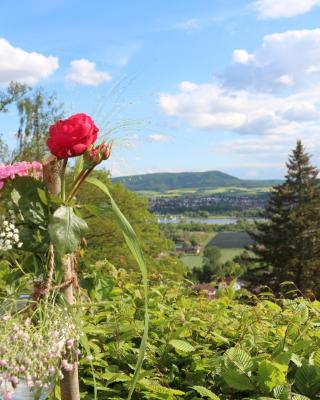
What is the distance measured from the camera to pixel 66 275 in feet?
5.95

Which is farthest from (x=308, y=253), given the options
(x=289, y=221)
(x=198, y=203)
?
(x=198, y=203)

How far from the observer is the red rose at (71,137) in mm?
1752

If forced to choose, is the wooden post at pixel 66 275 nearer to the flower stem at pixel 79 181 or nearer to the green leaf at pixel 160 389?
the flower stem at pixel 79 181

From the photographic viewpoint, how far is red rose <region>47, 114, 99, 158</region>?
1.75 meters

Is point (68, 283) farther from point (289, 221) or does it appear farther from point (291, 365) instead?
point (289, 221)

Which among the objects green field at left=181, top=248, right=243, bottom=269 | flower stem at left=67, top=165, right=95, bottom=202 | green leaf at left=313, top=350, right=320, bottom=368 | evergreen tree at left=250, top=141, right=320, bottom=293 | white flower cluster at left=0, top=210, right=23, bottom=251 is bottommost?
green field at left=181, top=248, right=243, bottom=269

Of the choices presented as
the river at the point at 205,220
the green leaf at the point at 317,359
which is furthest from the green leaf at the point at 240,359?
the river at the point at 205,220

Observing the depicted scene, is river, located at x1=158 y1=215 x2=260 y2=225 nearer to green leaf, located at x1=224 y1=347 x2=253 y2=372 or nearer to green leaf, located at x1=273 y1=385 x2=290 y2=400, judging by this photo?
green leaf, located at x1=224 y1=347 x2=253 y2=372

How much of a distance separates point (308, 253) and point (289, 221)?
9.05 feet

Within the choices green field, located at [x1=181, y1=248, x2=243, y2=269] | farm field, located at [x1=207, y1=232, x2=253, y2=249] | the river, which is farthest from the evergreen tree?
the river

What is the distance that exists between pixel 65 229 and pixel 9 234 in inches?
8.2

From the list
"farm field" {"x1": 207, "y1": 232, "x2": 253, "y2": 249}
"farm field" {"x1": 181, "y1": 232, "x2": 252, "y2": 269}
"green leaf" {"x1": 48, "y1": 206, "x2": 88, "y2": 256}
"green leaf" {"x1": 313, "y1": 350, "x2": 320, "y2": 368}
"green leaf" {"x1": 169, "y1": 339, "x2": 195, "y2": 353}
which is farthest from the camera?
"farm field" {"x1": 207, "y1": 232, "x2": 253, "y2": 249}

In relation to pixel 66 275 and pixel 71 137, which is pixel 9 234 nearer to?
pixel 66 275

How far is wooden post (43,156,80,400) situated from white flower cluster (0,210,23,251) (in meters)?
0.17
